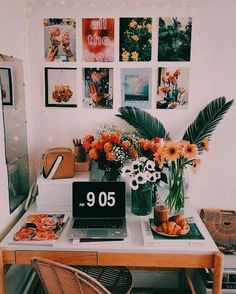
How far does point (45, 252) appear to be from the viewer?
5.94 ft

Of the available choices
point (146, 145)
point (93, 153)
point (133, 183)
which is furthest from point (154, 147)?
point (93, 153)

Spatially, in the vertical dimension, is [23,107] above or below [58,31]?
below

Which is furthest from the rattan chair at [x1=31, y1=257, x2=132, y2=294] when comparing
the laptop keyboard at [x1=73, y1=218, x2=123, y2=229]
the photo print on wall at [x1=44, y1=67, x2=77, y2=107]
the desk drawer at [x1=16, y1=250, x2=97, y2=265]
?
the photo print on wall at [x1=44, y1=67, x2=77, y2=107]

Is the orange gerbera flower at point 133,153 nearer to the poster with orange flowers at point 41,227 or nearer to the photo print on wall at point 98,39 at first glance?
the poster with orange flowers at point 41,227

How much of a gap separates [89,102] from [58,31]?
0.53 meters

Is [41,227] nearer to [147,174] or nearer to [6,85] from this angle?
[147,174]

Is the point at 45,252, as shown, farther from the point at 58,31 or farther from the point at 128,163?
the point at 58,31

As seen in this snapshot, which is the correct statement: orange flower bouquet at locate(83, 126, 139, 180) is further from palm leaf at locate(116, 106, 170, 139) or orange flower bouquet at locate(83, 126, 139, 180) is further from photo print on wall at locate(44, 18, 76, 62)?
photo print on wall at locate(44, 18, 76, 62)

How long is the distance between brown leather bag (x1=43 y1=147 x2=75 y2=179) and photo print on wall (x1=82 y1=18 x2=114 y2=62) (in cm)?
69

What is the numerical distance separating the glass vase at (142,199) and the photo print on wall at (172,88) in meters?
0.63

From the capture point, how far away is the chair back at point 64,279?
154cm

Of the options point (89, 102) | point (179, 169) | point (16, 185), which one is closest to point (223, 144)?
point (179, 169)

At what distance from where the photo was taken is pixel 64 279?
5.29 ft

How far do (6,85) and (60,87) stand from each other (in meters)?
0.51
